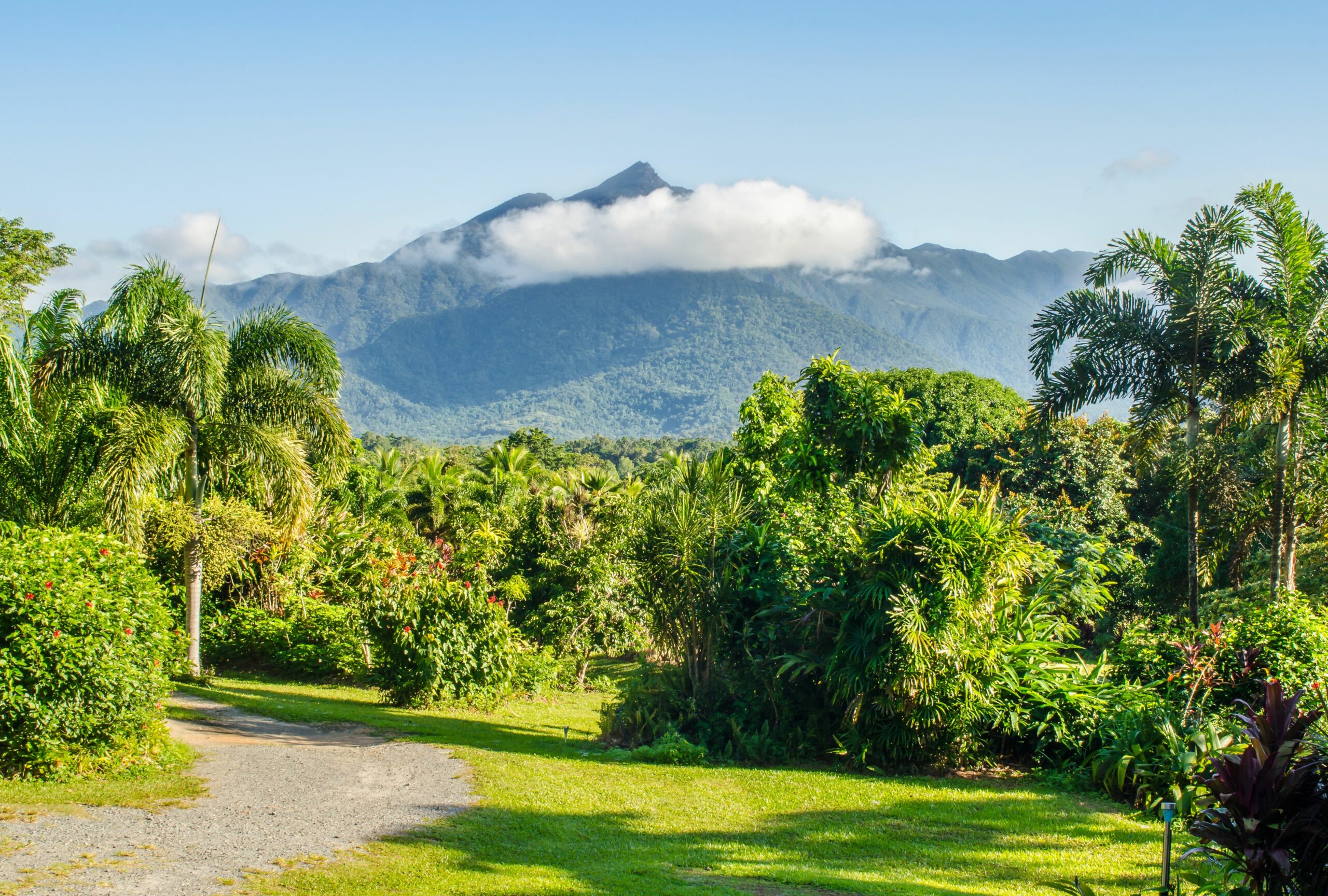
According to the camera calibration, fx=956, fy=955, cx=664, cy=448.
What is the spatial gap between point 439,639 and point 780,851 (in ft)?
25.1

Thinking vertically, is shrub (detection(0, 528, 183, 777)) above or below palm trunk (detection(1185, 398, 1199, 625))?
below

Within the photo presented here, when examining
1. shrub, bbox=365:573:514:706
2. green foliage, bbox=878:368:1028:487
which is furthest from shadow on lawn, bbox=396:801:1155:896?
green foliage, bbox=878:368:1028:487

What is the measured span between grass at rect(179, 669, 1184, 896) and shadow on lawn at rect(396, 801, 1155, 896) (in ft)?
0.06

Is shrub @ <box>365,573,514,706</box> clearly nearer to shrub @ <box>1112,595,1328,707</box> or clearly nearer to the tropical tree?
the tropical tree

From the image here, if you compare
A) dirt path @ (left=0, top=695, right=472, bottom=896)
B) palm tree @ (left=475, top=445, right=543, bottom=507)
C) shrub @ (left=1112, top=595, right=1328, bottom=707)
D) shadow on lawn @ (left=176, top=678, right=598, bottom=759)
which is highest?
palm tree @ (left=475, top=445, right=543, bottom=507)

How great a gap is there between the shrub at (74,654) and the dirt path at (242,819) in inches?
37.2

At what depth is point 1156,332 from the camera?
13.9 m

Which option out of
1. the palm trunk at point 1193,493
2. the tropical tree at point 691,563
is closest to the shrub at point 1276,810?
the tropical tree at point 691,563

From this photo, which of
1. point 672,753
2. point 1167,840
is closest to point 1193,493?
point 672,753

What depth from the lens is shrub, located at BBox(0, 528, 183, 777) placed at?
7.74 m

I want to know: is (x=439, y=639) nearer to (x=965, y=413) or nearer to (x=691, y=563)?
(x=691, y=563)

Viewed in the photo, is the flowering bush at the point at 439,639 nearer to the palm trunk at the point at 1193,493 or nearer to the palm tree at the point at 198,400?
the palm tree at the point at 198,400

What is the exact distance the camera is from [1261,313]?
13336 mm

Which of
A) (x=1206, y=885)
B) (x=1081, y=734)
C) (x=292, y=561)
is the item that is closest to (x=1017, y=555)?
(x=1081, y=734)
